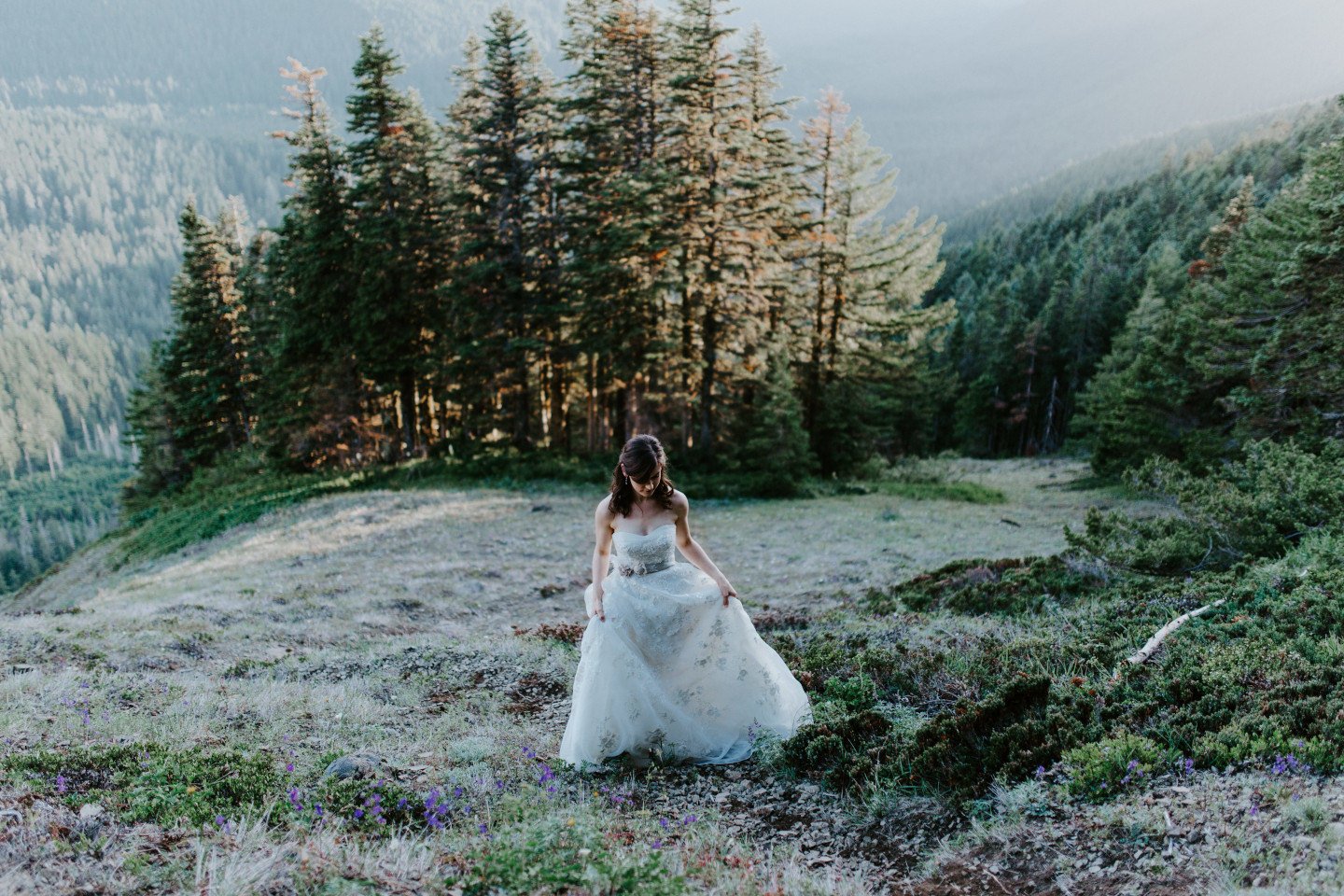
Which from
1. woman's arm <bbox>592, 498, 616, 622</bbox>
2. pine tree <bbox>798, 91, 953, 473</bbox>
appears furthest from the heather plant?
pine tree <bbox>798, 91, 953, 473</bbox>

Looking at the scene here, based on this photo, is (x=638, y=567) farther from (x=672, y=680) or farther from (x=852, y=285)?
(x=852, y=285)

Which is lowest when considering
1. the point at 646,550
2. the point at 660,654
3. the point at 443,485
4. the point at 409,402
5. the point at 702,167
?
the point at 443,485

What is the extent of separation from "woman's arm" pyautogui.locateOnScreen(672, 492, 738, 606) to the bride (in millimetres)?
11

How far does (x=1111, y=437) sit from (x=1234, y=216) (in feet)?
57.6

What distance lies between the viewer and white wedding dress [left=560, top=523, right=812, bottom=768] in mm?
5266

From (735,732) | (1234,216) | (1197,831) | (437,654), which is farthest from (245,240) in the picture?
(1234,216)

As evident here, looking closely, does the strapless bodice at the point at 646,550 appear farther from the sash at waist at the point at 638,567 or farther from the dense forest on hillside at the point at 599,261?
the dense forest on hillside at the point at 599,261

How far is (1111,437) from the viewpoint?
24266 millimetres

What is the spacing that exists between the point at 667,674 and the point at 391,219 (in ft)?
85.5

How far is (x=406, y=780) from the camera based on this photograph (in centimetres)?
471

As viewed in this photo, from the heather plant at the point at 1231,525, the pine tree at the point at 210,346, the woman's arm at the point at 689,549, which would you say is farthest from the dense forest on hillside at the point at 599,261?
the woman's arm at the point at 689,549

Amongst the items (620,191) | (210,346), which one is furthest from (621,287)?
(210,346)

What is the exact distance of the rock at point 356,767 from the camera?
4.60 m

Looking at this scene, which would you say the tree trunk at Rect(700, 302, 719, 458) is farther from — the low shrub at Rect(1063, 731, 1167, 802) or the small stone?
the low shrub at Rect(1063, 731, 1167, 802)
